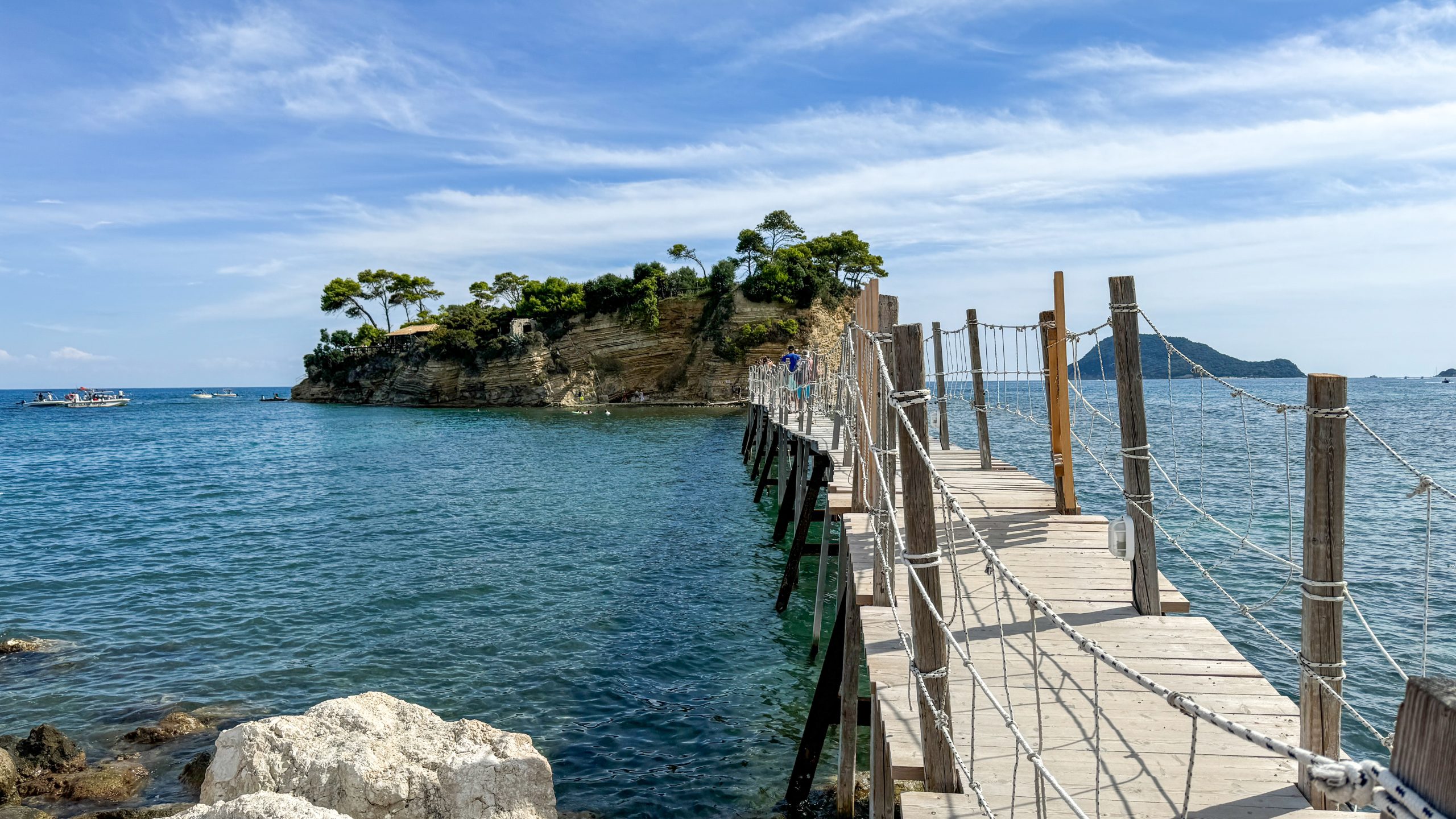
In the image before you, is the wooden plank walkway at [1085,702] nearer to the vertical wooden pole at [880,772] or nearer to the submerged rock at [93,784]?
the vertical wooden pole at [880,772]

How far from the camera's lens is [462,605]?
11.4 meters

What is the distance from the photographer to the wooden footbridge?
3.22 meters

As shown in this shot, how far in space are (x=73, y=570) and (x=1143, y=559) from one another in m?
16.2

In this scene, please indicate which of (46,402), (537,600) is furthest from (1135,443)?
(46,402)

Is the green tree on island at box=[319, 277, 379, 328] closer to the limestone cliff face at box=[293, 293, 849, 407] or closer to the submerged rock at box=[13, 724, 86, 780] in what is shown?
the limestone cliff face at box=[293, 293, 849, 407]

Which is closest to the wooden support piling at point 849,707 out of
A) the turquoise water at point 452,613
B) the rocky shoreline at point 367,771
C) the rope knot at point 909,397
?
the turquoise water at point 452,613

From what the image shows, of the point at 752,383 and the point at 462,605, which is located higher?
the point at 752,383

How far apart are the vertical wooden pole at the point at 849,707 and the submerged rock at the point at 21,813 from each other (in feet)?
18.6

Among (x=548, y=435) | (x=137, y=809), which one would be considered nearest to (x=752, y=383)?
(x=548, y=435)

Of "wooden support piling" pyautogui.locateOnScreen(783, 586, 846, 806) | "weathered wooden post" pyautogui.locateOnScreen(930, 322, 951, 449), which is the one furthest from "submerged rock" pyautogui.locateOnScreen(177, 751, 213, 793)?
"weathered wooden post" pyautogui.locateOnScreen(930, 322, 951, 449)

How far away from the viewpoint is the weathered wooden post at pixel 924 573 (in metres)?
3.42

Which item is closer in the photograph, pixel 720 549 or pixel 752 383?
pixel 720 549

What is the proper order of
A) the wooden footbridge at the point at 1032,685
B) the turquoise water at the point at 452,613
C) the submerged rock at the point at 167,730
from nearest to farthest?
1. the wooden footbridge at the point at 1032,685
2. the turquoise water at the point at 452,613
3. the submerged rock at the point at 167,730

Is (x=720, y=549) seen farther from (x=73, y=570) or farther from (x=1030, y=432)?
(x=1030, y=432)
